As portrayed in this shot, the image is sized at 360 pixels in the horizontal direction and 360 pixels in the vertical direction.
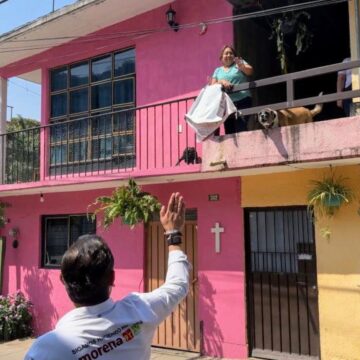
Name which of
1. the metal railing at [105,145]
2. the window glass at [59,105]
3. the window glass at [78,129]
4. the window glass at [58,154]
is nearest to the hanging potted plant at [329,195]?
the metal railing at [105,145]

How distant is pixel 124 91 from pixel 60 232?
3.29 meters

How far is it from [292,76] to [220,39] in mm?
2160

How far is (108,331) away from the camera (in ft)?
6.02

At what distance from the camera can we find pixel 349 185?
687 centimetres

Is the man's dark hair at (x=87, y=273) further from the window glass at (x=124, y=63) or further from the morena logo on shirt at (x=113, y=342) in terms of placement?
the window glass at (x=124, y=63)

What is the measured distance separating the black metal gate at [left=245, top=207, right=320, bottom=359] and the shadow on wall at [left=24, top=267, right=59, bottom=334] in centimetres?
450

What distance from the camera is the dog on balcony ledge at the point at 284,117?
6629mm

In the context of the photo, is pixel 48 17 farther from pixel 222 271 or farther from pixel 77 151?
pixel 222 271

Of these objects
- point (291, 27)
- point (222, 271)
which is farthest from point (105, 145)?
point (291, 27)

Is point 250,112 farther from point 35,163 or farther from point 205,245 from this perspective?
point 35,163

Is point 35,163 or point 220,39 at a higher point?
point 220,39

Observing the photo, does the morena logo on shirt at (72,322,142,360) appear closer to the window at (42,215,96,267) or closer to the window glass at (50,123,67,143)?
the window at (42,215,96,267)

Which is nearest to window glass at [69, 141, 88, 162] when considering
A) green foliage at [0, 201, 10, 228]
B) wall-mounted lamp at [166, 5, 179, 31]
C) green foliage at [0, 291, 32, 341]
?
green foliage at [0, 201, 10, 228]

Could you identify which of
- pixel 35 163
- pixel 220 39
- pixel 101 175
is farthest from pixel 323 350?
pixel 35 163
